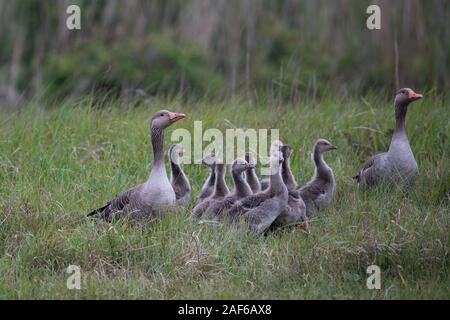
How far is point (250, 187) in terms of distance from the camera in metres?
8.71

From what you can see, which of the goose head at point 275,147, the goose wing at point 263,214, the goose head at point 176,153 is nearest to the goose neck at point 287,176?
the goose head at point 275,147

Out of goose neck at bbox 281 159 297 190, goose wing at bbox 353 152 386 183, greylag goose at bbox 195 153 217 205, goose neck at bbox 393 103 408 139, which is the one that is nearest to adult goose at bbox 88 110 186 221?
greylag goose at bbox 195 153 217 205

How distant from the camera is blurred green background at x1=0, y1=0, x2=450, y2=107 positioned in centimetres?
1408

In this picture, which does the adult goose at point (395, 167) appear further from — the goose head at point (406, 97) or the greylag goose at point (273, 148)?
the greylag goose at point (273, 148)

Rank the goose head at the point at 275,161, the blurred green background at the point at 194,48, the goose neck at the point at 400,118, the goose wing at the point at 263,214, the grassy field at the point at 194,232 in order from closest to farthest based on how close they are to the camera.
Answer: the grassy field at the point at 194,232 < the goose wing at the point at 263,214 < the goose head at the point at 275,161 < the goose neck at the point at 400,118 < the blurred green background at the point at 194,48

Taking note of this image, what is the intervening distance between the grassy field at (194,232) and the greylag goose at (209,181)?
0.37 metres

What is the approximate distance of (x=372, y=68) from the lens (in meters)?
15.5

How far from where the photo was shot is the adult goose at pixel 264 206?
7828 mm

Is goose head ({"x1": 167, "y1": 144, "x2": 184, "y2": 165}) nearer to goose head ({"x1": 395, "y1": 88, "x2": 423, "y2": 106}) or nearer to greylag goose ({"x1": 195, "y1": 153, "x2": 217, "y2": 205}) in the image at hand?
greylag goose ({"x1": 195, "y1": 153, "x2": 217, "y2": 205})

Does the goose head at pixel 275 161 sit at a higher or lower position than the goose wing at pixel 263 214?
higher

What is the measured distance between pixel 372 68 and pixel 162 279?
30.5ft

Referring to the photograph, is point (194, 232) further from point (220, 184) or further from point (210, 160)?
point (210, 160)

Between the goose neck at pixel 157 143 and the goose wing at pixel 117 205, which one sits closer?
the goose wing at pixel 117 205

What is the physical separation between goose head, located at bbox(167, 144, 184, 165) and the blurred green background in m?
4.49
